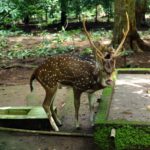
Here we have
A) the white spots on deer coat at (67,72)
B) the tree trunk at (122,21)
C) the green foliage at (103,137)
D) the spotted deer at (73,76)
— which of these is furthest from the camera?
the tree trunk at (122,21)

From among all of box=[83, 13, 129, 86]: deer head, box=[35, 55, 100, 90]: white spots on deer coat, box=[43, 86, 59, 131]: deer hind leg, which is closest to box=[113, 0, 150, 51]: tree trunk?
box=[35, 55, 100, 90]: white spots on deer coat

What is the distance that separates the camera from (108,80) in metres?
6.02

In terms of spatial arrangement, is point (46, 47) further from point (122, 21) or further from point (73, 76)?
point (73, 76)

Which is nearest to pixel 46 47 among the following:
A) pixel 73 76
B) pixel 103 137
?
pixel 73 76

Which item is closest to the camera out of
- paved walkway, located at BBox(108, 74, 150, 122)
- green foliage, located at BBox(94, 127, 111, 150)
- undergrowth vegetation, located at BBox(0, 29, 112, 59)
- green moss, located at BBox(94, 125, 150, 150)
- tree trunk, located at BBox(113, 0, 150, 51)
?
green moss, located at BBox(94, 125, 150, 150)

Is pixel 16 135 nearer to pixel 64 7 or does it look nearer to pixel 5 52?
pixel 5 52

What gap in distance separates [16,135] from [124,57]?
517 cm

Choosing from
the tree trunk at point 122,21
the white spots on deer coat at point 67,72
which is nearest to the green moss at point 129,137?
the white spots on deer coat at point 67,72

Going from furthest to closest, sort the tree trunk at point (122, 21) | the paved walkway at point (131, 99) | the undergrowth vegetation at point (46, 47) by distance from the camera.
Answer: the undergrowth vegetation at point (46, 47)
the tree trunk at point (122, 21)
the paved walkway at point (131, 99)

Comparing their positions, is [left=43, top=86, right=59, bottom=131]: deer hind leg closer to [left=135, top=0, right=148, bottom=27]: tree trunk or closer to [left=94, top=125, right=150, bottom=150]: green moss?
[left=94, top=125, right=150, bottom=150]: green moss

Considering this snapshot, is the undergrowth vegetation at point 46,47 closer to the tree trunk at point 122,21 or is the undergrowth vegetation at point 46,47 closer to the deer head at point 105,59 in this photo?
the tree trunk at point 122,21

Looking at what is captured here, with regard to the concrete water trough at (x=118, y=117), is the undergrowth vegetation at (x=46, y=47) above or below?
below

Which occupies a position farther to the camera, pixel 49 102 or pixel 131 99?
pixel 131 99

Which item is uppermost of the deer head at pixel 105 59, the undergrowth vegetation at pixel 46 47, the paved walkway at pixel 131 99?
the deer head at pixel 105 59
